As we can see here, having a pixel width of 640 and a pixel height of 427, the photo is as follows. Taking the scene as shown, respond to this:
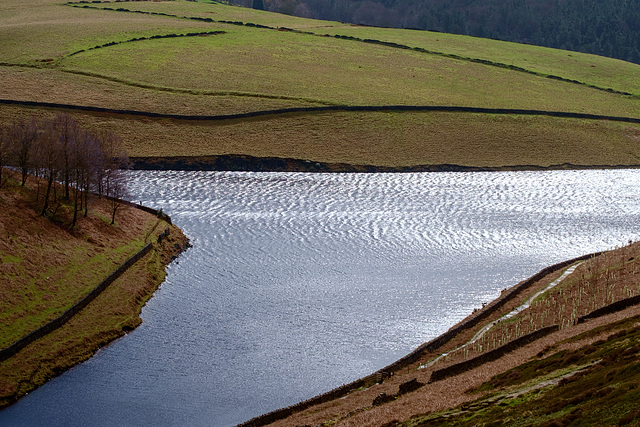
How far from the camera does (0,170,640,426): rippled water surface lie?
32.7 metres

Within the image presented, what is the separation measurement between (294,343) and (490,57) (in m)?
101

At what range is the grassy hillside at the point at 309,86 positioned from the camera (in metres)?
87.4

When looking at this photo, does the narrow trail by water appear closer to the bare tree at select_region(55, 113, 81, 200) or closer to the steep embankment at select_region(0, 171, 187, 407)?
the steep embankment at select_region(0, 171, 187, 407)

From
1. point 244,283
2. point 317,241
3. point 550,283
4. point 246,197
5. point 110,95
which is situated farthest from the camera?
point 110,95

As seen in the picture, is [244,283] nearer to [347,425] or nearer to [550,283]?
[550,283]

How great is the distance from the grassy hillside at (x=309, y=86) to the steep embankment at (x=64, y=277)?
3079 cm

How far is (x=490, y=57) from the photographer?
421ft

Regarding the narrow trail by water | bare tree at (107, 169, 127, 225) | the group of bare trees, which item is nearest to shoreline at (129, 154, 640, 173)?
bare tree at (107, 169, 127, 225)

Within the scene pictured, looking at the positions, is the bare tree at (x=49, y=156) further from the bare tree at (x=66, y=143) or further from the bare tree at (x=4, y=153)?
the bare tree at (x=4, y=153)

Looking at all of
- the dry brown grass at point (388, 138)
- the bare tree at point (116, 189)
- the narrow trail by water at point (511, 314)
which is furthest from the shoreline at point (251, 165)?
the narrow trail by water at point (511, 314)

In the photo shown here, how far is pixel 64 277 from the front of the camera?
42.4 metres

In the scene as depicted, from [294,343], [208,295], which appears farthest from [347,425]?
[208,295]

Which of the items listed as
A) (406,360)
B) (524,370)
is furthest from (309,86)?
(524,370)

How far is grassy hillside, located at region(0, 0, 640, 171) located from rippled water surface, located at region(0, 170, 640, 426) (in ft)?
24.8
